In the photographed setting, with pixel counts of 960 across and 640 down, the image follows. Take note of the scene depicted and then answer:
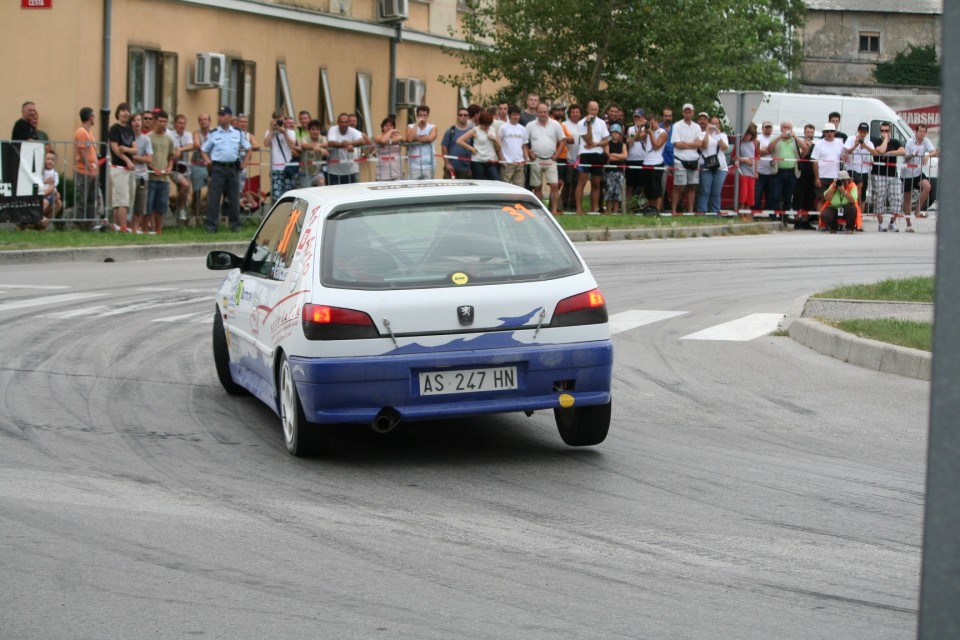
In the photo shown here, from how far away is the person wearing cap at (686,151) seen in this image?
28.5m

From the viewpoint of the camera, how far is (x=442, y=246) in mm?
8258

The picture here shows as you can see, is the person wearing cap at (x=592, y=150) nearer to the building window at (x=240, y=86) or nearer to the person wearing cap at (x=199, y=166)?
the person wearing cap at (x=199, y=166)

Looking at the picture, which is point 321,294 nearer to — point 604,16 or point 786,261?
point 786,261

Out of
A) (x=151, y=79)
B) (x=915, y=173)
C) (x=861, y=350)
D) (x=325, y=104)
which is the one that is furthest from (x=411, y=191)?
(x=325, y=104)

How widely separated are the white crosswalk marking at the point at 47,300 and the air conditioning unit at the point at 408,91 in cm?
2250

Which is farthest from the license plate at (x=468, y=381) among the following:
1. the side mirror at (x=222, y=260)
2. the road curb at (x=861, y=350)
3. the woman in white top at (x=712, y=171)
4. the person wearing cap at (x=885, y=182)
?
the person wearing cap at (x=885, y=182)

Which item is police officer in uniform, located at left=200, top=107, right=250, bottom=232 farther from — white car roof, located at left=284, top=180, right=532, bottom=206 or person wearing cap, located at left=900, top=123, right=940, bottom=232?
white car roof, located at left=284, top=180, right=532, bottom=206

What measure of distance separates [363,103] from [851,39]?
2417 inches

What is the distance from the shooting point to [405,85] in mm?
38406

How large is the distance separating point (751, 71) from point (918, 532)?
33404 millimetres

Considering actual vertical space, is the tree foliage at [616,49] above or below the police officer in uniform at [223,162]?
above

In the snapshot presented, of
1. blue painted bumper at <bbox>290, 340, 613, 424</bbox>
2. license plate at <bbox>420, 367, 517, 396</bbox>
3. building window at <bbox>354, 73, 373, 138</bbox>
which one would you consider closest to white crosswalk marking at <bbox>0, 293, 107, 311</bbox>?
blue painted bumper at <bbox>290, 340, 613, 424</bbox>

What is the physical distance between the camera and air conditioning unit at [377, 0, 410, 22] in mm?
37250

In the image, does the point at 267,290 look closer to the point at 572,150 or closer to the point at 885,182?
the point at 572,150
